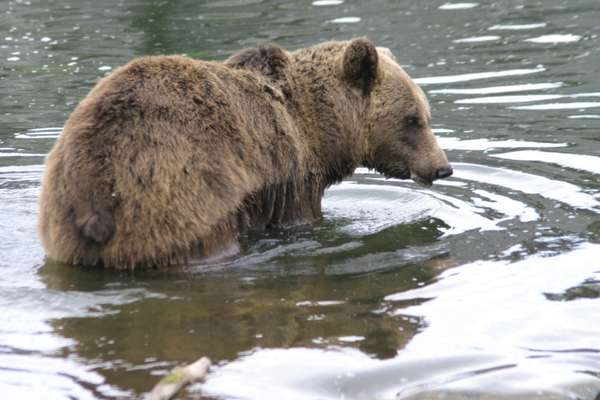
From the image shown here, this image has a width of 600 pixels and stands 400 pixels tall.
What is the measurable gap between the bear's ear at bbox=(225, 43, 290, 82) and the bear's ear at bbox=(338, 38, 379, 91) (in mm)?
571

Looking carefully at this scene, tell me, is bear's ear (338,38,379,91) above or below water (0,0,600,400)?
above

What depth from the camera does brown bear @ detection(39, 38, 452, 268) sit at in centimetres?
546

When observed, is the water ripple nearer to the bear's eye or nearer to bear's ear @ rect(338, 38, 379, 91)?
the bear's eye

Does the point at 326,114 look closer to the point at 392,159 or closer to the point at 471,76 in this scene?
the point at 392,159

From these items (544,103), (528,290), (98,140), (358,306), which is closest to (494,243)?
(528,290)

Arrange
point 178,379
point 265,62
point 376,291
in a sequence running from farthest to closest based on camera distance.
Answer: point 265,62 → point 376,291 → point 178,379

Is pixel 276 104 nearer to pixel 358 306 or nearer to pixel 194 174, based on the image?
pixel 194 174

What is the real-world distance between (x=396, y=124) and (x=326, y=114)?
0.76 meters

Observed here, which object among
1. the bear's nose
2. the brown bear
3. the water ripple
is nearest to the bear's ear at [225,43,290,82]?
the brown bear

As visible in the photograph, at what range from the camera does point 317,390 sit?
413 cm

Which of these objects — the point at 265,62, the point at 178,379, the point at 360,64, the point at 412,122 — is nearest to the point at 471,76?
the point at 412,122

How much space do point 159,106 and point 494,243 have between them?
3246 millimetres

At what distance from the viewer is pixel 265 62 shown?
703 centimetres

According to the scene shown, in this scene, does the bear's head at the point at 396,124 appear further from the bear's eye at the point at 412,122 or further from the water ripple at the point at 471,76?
the water ripple at the point at 471,76
